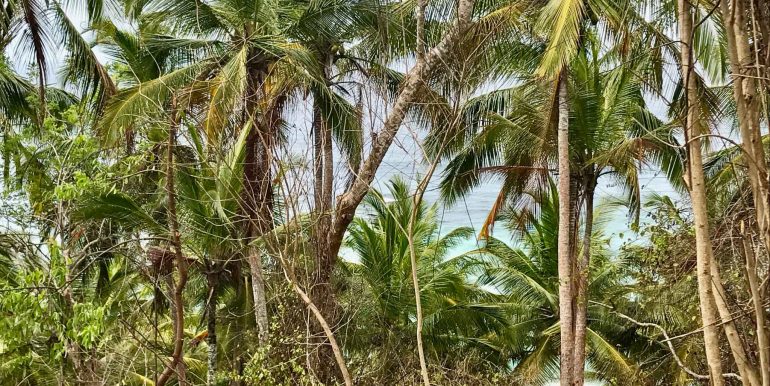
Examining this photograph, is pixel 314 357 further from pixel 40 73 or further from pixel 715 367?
pixel 715 367

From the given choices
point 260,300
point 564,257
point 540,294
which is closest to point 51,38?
point 260,300

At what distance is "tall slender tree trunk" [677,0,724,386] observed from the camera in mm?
2229

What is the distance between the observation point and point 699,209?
2.31 metres

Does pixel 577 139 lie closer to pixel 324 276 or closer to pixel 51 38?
pixel 324 276

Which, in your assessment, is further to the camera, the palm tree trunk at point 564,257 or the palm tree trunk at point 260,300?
the palm tree trunk at point 564,257

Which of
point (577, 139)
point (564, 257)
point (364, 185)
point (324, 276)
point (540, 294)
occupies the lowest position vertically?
point (540, 294)

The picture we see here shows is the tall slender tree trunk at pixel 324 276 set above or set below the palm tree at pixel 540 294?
above

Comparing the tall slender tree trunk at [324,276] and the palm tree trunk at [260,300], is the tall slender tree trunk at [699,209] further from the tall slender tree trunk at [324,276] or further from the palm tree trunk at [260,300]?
the palm tree trunk at [260,300]

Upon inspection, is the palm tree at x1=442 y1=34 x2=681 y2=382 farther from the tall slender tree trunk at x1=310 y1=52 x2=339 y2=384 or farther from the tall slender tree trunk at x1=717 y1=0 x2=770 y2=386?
the tall slender tree trunk at x1=717 y1=0 x2=770 y2=386

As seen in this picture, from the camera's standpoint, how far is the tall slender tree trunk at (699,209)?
2229 millimetres

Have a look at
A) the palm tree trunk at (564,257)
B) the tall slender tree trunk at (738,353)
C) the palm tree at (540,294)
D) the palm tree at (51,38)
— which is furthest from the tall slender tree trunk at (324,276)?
the palm tree at (540,294)

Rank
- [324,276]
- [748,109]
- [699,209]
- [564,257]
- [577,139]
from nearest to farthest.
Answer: [748,109]
[699,209]
[324,276]
[564,257]
[577,139]

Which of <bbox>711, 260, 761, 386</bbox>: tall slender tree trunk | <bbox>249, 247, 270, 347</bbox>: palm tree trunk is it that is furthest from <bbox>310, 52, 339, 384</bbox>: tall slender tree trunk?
<bbox>711, 260, 761, 386</bbox>: tall slender tree trunk

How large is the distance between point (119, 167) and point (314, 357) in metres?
2.69
